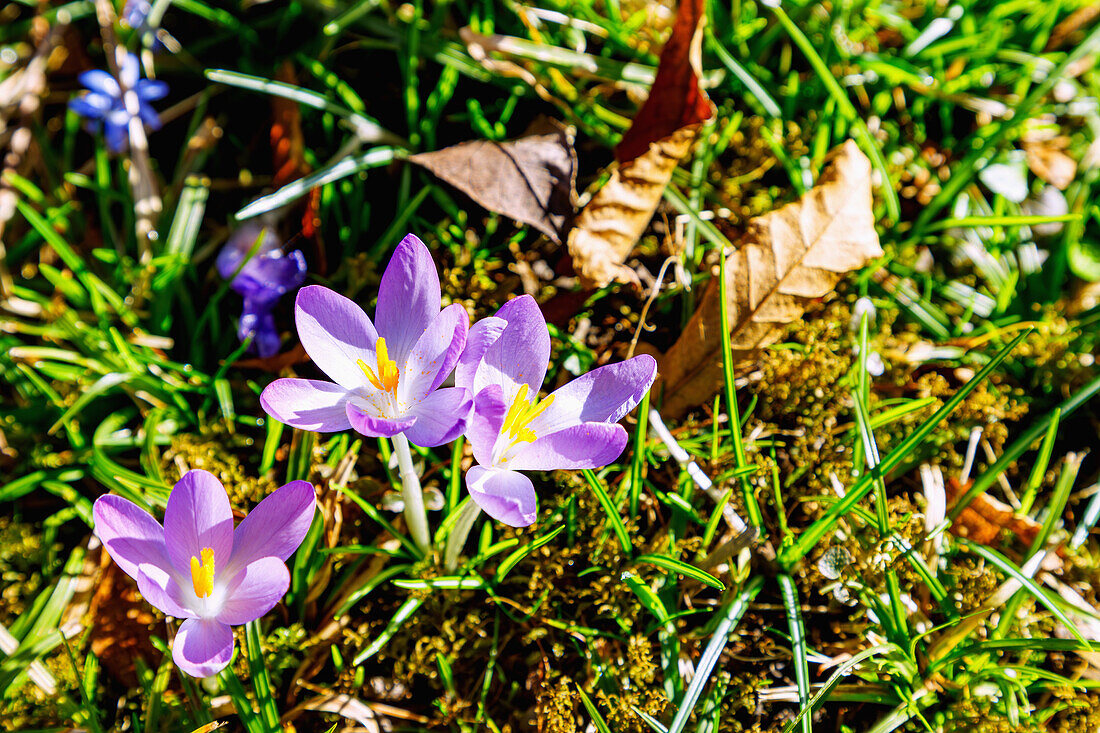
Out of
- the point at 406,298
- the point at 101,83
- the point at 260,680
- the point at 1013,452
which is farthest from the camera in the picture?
the point at 101,83

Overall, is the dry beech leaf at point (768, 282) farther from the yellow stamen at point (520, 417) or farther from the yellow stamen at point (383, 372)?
the yellow stamen at point (383, 372)

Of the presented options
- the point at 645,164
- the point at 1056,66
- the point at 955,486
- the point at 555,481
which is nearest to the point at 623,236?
the point at 645,164

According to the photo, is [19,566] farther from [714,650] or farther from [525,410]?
[714,650]

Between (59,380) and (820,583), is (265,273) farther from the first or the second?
(820,583)

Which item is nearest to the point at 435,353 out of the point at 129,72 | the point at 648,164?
the point at 648,164

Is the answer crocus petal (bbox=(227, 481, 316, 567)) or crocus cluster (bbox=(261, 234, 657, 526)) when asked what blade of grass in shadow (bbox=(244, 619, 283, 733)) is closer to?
crocus petal (bbox=(227, 481, 316, 567))

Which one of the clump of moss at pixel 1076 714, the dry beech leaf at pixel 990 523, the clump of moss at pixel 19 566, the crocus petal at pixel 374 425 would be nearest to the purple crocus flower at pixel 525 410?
the crocus petal at pixel 374 425
